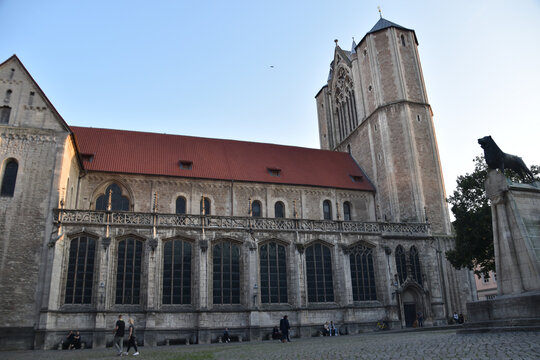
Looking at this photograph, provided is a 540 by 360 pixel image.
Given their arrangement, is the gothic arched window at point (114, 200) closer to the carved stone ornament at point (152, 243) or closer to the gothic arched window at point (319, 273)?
the carved stone ornament at point (152, 243)

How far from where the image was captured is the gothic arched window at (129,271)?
2419cm

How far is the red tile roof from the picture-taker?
31609 mm

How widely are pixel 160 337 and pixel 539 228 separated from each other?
1899cm

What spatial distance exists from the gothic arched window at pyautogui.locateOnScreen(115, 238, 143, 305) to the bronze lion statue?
18.9 meters

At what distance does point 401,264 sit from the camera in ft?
101

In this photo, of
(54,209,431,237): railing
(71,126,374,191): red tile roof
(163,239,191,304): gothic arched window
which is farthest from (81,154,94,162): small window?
(163,239,191,304): gothic arched window

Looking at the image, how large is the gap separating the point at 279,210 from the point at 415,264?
10831 millimetres

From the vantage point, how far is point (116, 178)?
30141 mm

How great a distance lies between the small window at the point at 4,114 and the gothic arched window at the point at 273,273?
16922mm

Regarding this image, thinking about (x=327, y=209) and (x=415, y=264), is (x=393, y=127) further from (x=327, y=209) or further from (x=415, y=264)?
(x=415, y=264)

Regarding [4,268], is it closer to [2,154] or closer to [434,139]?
[2,154]

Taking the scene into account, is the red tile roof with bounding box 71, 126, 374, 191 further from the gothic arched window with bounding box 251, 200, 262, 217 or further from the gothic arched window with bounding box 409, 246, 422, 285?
the gothic arched window with bounding box 409, 246, 422, 285

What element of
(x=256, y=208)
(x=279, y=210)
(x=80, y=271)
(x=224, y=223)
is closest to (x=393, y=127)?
(x=279, y=210)

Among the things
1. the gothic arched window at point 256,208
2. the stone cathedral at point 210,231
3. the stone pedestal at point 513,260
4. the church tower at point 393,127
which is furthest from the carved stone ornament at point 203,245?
the church tower at point 393,127
